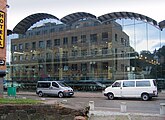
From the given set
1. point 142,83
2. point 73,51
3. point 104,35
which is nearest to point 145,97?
point 142,83

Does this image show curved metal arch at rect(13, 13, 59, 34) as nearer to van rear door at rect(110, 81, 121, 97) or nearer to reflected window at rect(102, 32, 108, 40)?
reflected window at rect(102, 32, 108, 40)

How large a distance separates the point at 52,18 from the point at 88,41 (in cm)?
776

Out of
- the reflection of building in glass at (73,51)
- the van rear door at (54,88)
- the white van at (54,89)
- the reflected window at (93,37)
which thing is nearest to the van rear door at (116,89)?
the white van at (54,89)

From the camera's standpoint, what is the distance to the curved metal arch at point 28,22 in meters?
45.9

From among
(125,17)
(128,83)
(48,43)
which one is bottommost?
(128,83)

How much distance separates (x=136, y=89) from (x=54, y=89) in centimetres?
947

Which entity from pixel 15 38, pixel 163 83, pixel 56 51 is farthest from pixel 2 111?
pixel 15 38

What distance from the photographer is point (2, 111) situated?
9969 mm

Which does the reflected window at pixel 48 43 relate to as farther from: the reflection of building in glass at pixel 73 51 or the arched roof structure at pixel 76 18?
the arched roof structure at pixel 76 18

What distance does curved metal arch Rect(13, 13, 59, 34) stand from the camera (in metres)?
45.9

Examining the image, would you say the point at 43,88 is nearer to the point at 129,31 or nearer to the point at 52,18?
the point at 129,31

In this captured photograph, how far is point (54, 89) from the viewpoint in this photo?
3078 cm

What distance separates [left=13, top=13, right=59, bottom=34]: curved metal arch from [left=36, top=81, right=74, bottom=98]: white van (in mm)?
16312

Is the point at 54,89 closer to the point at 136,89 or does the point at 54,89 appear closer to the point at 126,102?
the point at 136,89
